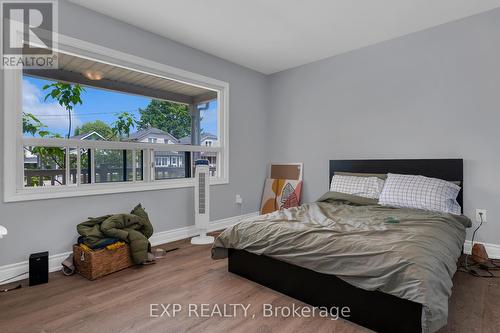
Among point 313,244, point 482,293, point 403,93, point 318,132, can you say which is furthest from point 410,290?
point 318,132

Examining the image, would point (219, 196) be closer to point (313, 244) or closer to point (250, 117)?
point (250, 117)

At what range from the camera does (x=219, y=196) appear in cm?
395

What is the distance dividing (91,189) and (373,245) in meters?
2.63

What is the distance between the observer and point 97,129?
114 inches

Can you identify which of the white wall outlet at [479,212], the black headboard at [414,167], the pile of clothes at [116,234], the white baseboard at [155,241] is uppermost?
the black headboard at [414,167]

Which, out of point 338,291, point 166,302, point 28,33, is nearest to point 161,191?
point 166,302

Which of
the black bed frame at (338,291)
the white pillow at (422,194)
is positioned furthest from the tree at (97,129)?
the white pillow at (422,194)

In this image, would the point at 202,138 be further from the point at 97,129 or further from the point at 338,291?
the point at 338,291

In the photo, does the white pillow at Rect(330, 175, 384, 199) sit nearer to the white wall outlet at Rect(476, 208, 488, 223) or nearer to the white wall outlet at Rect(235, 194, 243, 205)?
the white wall outlet at Rect(476, 208, 488, 223)

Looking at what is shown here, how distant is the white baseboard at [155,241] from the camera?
88.9 inches

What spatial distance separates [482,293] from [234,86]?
3.64m

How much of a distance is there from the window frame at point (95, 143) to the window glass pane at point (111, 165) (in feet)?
0.25

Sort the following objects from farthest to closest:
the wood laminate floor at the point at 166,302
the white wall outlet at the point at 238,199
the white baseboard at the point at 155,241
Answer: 1. the white wall outlet at the point at 238,199
2. the white baseboard at the point at 155,241
3. the wood laminate floor at the point at 166,302

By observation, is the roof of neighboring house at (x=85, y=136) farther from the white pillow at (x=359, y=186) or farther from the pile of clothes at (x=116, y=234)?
the white pillow at (x=359, y=186)
